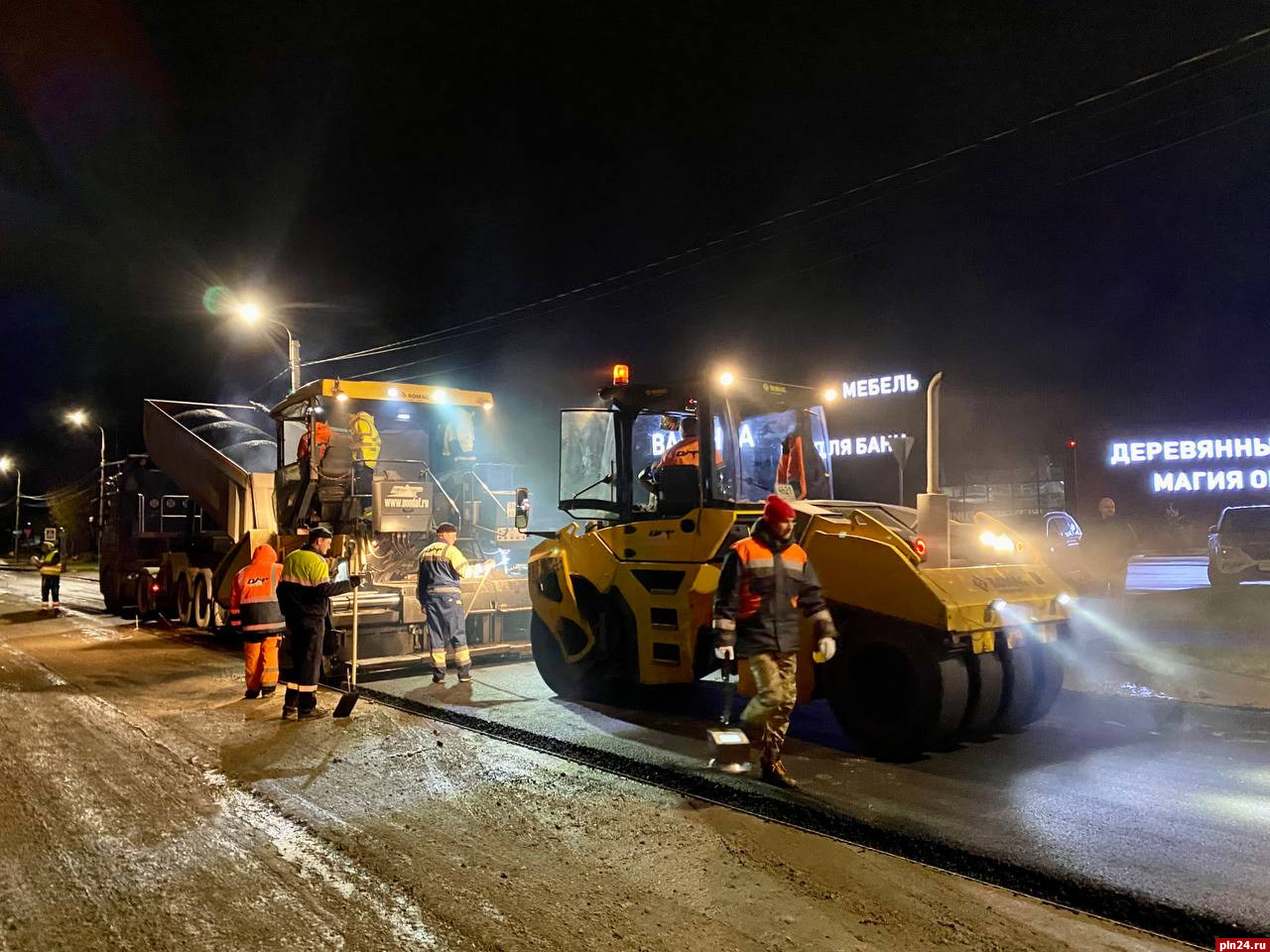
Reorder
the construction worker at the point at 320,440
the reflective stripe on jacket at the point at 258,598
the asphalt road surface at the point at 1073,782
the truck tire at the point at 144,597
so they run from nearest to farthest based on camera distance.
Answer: the asphalt road surface at the point at 1073,782 < the reflective stripe on jacket at the point at 258,598 < the construction worker at the point at 320,440 < the truck tire at the point at 144,597

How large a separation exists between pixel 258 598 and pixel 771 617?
5687mm

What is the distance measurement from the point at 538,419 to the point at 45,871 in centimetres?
3874

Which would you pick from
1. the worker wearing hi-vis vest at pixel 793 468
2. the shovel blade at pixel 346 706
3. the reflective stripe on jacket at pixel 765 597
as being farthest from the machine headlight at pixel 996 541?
the shovel blade at pixel 346 706

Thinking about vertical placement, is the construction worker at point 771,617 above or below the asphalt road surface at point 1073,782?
above

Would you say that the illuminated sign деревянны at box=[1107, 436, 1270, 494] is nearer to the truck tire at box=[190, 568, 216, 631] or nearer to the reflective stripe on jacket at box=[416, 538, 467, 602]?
the reflective stripe on jacket at box=[416, 538, 467, 602]

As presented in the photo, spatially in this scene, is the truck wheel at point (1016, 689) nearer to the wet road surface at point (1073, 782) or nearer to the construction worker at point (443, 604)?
the wet road surface at point (1073, 782)

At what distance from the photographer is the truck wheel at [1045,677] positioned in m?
6.80

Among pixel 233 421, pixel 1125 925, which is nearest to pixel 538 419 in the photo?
pixel 233 421

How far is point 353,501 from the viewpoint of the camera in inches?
467

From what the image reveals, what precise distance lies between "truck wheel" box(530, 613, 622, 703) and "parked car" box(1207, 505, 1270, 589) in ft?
40.1

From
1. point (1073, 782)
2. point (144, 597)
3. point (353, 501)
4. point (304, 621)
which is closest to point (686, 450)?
point (1073, 782)

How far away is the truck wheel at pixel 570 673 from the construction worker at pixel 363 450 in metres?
4.27

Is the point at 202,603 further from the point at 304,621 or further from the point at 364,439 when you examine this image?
the point at 304,621

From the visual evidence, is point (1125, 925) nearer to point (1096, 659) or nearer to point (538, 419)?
point (1096, 659)
